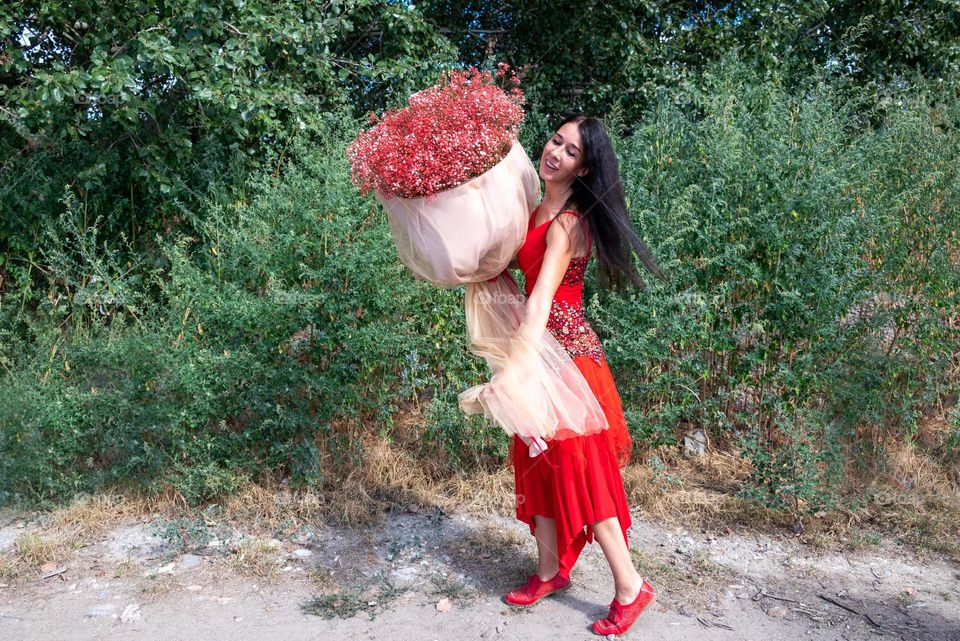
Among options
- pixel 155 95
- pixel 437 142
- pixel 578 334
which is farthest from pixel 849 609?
pixel 155 95

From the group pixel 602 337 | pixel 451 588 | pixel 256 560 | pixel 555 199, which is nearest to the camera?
pixel 555 199

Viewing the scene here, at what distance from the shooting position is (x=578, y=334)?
10.5 ft

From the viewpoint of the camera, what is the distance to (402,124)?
279 centimetres

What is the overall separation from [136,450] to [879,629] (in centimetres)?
371

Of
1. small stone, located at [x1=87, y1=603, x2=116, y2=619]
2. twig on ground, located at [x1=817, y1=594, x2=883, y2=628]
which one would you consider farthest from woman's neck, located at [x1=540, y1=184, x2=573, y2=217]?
small stone, located at [x1=87, y1=603, x2=116, y2=619]

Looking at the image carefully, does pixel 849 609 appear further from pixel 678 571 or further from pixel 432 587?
pixel 432 587

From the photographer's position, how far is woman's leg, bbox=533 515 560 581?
338 cm

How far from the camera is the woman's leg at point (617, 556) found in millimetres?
3182

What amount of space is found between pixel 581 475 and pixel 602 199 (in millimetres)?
1077

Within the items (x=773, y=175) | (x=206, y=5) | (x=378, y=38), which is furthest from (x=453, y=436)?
(x=378, y=38)

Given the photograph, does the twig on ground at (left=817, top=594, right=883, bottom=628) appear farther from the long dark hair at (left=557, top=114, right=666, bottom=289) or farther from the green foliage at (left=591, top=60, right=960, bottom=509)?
the long dark hair at (left=557, top=114, right=666, bottom=289)

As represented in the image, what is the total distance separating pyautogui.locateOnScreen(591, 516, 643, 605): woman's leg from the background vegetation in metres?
1.25

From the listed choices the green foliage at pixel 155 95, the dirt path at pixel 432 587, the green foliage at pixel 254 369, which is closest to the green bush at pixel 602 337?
the green foliage at pixel 254 369

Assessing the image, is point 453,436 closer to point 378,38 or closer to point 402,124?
point 402,124
